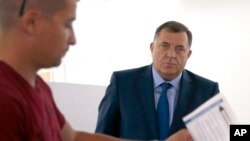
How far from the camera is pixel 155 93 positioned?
1931mm

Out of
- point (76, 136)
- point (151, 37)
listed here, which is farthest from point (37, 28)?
point (151, 37)

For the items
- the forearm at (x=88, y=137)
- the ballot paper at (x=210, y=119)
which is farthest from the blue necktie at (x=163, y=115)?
the forearm at (x=88, y=137)

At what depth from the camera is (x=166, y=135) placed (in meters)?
1.84

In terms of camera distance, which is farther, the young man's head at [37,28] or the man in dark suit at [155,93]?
the man in dark suit at [155,93]

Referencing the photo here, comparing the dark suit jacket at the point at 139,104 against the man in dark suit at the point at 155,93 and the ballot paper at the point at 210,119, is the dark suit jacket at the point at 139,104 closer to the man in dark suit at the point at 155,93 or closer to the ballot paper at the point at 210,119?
the man in dark suit at the point at 155,93

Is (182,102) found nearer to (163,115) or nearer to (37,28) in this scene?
(163,115)

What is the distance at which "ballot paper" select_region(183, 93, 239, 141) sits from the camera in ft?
4.41

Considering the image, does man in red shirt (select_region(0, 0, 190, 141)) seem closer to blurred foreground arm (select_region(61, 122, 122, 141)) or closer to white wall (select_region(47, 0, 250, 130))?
blurred foreground arm (select_region(61, 122, 122, 141))

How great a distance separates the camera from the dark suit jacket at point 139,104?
1.85m

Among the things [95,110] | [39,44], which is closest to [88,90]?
[95,110]

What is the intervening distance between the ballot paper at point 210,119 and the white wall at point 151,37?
1.78m

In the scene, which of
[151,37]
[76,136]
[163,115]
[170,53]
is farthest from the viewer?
[151,37]

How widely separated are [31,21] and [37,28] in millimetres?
22

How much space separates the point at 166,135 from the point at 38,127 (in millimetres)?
1047
